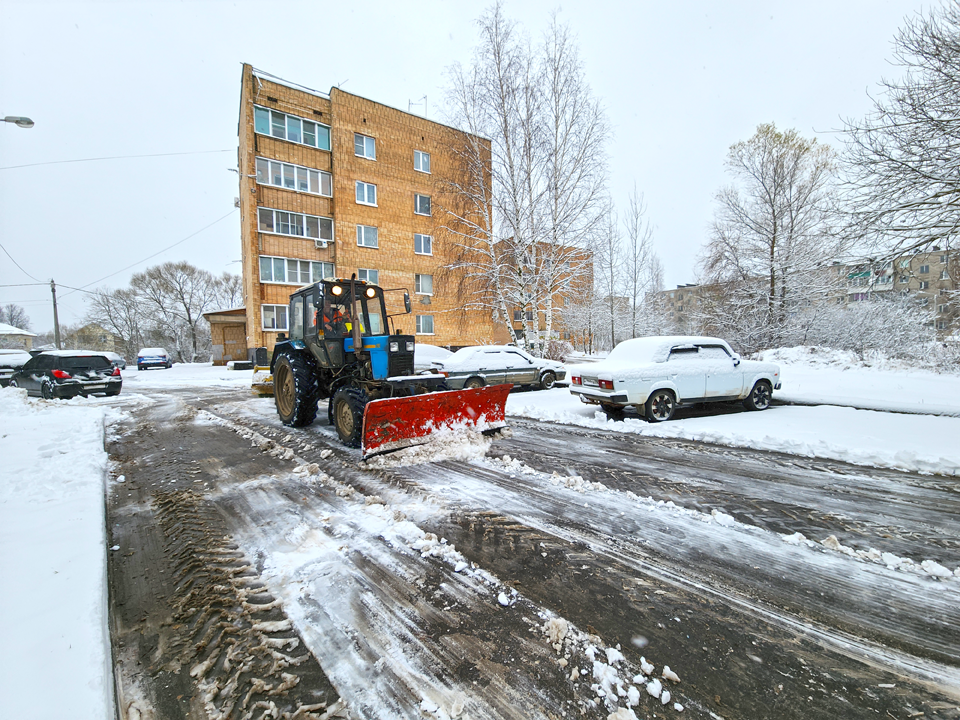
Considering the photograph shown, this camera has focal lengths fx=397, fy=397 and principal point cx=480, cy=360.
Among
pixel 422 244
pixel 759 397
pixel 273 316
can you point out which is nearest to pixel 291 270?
pixel 273 316

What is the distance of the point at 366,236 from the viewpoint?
74.1 ft

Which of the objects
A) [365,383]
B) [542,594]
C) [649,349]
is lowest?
[542,594]

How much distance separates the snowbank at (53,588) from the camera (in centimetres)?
173

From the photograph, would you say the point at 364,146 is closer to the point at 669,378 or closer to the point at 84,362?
the point at 84,362

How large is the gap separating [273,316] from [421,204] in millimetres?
10921

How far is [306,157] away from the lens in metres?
21.0

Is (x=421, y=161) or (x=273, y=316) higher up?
(x=421, y=161)

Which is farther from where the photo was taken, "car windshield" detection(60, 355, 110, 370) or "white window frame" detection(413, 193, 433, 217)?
"white window frame" detection(413, 193, 433, 217)

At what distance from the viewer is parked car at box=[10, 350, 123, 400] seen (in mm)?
11758

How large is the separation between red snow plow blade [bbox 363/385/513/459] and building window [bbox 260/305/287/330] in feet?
56.1


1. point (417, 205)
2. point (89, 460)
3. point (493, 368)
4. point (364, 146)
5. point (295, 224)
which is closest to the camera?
point (89, 460)

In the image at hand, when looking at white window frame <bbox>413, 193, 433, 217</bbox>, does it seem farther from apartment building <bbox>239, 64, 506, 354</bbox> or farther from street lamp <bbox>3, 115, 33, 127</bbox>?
street lamp <bbox>3, 115, 33, 127</bbox>

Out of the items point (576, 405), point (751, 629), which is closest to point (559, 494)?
point (751, 629)

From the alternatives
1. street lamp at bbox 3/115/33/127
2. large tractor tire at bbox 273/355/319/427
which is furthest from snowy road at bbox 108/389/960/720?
street lamp at bbox 3/115/33/127
